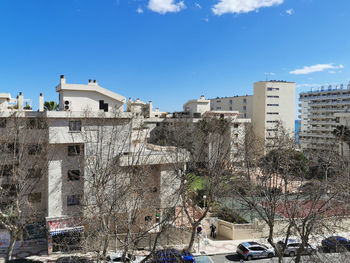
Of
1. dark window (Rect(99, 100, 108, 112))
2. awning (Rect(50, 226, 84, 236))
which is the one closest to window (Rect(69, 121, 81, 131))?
dark window (Rect(99, 100, 108, 112))

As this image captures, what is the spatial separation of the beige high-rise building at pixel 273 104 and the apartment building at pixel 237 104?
155 inches

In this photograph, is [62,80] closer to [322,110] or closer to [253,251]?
[253,251]

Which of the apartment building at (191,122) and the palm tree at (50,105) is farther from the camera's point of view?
the apartment building at (191,122)

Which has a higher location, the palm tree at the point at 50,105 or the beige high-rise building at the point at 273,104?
the beige high-rise building at the point at 273,104

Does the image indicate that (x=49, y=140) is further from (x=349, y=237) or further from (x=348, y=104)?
(x=348, y=104)

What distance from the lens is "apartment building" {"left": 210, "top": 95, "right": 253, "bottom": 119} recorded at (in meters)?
71.9

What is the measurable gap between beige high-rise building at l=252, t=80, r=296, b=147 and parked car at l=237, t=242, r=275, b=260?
152ft

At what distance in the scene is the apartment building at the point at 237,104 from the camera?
71938 mm

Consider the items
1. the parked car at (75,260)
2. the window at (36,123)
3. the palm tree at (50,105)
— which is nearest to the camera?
the parked car at (75,260)

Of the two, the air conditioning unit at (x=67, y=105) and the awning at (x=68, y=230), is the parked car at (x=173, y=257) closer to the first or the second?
the awning at (x=68, y=230)

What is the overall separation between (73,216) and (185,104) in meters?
40.5

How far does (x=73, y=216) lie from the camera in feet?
66.0

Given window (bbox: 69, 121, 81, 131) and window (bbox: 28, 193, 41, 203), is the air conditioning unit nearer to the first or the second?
window (bbox: 69, 121, 81, 131)

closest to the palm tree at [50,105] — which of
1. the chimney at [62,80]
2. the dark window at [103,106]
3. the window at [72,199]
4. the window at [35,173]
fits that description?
the chimney at [62,80]
